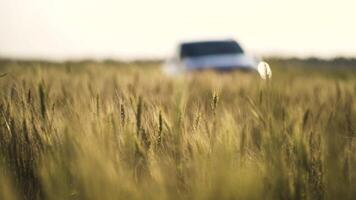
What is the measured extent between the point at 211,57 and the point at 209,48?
0.35 meters

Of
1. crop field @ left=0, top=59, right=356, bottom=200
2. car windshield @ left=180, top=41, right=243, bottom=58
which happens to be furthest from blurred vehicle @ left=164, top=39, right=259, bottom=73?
crop field @ left=0, top=59, right=356, bottom=200

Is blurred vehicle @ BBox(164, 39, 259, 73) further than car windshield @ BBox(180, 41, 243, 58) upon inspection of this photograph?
No

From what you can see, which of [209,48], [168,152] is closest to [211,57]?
[209,48]

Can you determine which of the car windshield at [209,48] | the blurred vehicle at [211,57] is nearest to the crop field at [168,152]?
the blurred vehicle at [211,57]

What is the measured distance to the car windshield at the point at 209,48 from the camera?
28.3 ft

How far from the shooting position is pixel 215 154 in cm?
188

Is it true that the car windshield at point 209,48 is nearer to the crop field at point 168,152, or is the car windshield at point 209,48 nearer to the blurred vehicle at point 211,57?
the blurred vehicle at point 211,57

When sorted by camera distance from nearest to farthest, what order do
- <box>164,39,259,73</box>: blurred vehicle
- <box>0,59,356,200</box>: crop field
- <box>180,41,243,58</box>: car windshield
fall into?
<box>0,59,356,200</box>: crop field → <box>164,39,259,73</box>: blurred vehicle → <box>180,41,243,58</box>: car windshield

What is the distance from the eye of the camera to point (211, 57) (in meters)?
8.38

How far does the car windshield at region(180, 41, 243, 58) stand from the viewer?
8617 mm

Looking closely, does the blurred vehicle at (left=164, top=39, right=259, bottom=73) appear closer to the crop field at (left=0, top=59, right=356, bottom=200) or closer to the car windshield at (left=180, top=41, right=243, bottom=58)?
the car windshield at (left=180, top=41, right=243, bottom=58)

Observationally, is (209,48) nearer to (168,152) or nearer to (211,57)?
(211,57)

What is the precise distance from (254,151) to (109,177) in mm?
720

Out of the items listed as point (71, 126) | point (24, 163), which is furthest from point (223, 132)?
point (24, 163)
